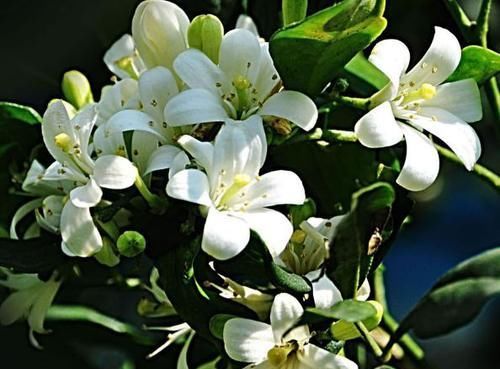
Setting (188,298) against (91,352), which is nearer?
(188,298)

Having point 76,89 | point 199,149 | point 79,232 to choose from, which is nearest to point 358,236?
point 199,149

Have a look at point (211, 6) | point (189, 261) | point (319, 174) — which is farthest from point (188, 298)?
point (211, 6)

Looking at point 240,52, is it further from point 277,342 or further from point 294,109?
point 277,342

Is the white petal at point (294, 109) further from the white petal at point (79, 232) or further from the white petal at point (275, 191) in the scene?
the white petal at point (79, 232)

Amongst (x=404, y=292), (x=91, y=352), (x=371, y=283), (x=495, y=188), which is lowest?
(x=404, y=292)

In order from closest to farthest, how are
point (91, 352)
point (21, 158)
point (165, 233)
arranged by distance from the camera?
point (165, 233), point (21, 158), point (91, 352)

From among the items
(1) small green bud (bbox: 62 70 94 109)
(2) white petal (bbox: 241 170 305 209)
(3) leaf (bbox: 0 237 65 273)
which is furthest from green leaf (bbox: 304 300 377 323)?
(1) small green bud (bbox: 62 70 94 109)

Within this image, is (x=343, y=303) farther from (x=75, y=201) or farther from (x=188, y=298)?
(x=75, y=201)

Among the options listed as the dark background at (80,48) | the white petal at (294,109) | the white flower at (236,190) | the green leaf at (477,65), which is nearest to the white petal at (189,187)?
the white flower at (236,190)
